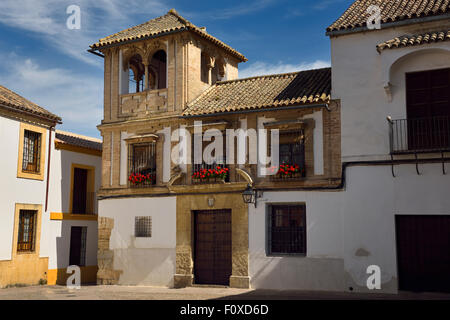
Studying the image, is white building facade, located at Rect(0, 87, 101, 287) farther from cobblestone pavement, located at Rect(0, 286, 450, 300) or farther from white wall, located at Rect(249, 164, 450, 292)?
white wall, located at Rect(249, 164, 450, 292)

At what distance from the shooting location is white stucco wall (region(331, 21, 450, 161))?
46.0 ft

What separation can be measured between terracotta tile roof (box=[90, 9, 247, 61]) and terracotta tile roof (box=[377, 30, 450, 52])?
626cm

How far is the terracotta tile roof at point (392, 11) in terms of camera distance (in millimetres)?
14148

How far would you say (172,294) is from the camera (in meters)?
14.7

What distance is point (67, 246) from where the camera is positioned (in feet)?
64.2

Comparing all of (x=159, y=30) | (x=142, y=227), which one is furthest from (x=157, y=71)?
(x=142, y=227)

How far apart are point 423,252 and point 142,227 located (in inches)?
328

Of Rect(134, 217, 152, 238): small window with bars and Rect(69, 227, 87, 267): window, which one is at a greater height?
Rect(134, 217, 152, 238): small window with bars

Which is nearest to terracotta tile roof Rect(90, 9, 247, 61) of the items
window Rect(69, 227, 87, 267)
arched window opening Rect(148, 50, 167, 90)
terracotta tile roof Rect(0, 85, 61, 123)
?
arched window opening Rect(148, 50, 167, 90)

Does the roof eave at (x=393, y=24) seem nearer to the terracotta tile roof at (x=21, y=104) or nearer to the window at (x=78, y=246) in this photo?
the terracotta tile roof at (x=21, y=104)

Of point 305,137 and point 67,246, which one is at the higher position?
point 305,137
